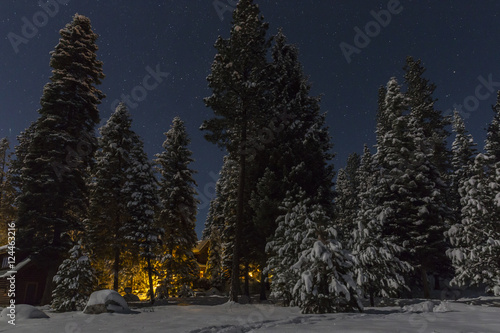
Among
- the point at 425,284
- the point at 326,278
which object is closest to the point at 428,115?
the point at 425,284

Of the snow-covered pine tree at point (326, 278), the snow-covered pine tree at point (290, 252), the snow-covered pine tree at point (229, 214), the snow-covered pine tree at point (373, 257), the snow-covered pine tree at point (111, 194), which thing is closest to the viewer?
the snow-covered pine tree at point (326, 278)

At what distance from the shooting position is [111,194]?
25.5m

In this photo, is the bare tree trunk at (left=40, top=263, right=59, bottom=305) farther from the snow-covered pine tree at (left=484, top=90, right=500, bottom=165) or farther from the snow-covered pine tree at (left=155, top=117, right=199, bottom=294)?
the snow-covered pine tree at (left=484, top=90, right=500, bottom=165)

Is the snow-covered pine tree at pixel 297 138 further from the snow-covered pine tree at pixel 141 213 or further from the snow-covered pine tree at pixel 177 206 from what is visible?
the snow-covered pine tree at pixel 177 206

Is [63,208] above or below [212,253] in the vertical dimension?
above

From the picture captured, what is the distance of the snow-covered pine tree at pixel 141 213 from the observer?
77.9 feet

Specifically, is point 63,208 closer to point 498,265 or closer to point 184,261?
point 184,261

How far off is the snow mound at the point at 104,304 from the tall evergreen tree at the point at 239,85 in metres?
9.11

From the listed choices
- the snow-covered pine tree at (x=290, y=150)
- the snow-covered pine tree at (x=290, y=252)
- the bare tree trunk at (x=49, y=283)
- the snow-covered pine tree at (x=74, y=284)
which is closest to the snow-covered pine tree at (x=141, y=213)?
the bare tree trunk at (x=49, y=283)

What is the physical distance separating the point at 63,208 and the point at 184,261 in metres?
12.1

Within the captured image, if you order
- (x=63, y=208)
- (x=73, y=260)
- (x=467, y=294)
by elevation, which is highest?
(x=63, y=208)

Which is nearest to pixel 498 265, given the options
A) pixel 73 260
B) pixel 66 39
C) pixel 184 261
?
pixel 184 261

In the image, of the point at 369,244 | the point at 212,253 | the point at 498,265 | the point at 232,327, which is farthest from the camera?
the point at 212,253

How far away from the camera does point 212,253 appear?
3925 centimetres
